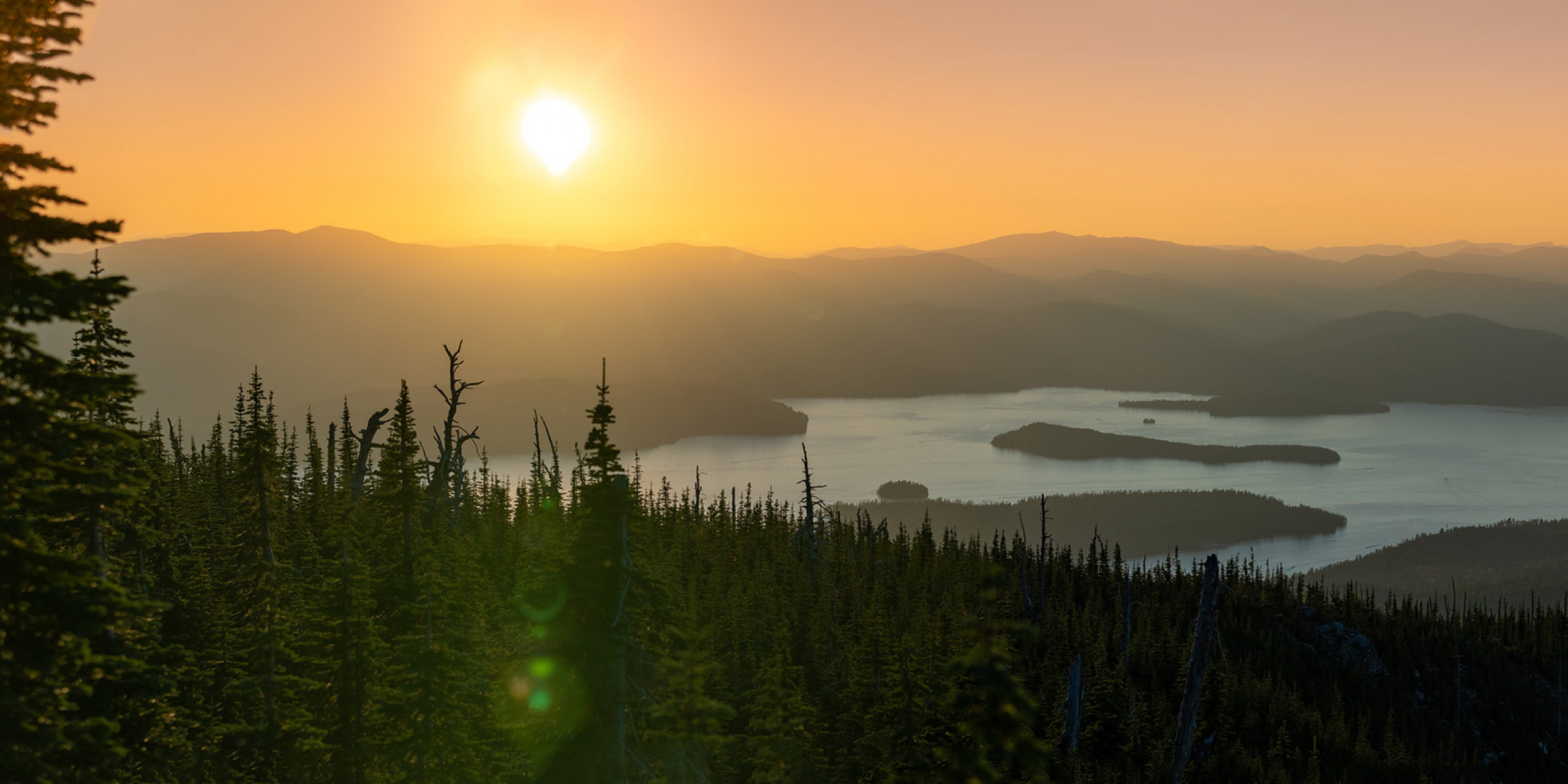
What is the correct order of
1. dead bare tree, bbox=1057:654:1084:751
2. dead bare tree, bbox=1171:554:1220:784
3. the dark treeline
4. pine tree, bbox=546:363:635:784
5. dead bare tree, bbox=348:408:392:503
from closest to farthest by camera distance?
dead bare tree, bbox=1171:554:1220:784 → pine tree, bbox=546:363:635:784 → the dark treeline → dead bare tree, bbox=1057:654:1084:751 → dead bare tree, bbox=348:408:392:503

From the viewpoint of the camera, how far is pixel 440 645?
28.0m

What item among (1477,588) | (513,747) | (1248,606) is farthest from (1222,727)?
(1477,588)

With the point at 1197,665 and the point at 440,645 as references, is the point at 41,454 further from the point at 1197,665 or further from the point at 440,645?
the point at 1197,665

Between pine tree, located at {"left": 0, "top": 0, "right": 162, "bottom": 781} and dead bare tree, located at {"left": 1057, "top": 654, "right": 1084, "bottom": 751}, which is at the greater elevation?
pine tree, located at {"left": 0, "top": 0, "right": 162, "bottom": 781}

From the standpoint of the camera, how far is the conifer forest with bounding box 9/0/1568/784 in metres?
14.4

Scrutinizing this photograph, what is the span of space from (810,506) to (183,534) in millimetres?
49799

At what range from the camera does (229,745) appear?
2969 cm

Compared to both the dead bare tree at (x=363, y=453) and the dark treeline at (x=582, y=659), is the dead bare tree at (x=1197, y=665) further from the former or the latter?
the dead bare tree at (x=363, y=453)

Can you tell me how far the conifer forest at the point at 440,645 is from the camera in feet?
47.3

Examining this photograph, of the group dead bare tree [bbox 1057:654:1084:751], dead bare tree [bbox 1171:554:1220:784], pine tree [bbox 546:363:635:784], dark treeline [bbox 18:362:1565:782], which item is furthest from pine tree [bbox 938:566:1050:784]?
dead bare tree [bbox 1057:654:1084:751]

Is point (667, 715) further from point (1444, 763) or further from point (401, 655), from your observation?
point (1444, 763)

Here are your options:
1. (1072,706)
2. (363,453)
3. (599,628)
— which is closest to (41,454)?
(599,628)

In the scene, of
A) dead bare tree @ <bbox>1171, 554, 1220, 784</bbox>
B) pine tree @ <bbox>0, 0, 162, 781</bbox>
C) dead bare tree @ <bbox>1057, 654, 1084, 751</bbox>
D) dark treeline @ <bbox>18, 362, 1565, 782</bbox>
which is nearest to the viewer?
pine tree @ <bbox>0, 0, 162, 781</bbox>

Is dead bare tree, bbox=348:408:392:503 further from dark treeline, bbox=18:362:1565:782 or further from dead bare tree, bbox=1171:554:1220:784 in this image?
dead bare tree, bbox=1171:554:1220:784
